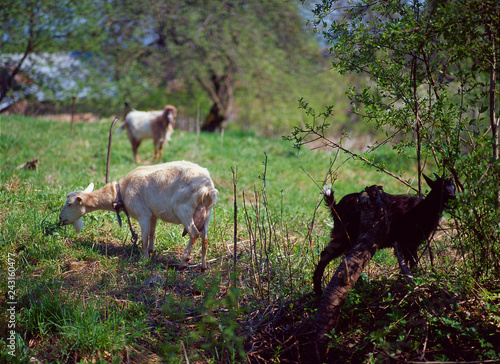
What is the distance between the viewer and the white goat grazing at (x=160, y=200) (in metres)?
5.27

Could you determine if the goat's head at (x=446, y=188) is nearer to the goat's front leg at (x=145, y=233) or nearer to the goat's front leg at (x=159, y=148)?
the goat's front leg at (x=145, y=233)

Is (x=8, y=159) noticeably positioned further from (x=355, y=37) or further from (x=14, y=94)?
(x=14, y=94)

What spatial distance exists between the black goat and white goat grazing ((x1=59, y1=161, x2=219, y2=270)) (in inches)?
62.2

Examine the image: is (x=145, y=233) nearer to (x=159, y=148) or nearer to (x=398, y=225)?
(x=398, y=225)

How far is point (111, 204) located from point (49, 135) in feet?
24.8

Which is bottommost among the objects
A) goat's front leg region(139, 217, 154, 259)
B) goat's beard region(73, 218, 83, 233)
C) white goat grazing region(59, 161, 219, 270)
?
goat's beard region(73, 218, 83, 233)

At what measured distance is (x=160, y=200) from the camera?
5492 mm

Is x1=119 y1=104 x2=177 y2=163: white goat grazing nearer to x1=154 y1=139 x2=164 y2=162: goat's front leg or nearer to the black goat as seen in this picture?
x1=154 y1=139 x2=164 y2=162: goat's front leg

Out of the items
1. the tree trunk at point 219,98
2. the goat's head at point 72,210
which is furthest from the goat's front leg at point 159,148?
the tree trunk at point 219,98

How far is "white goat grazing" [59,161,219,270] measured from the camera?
527 centimetres

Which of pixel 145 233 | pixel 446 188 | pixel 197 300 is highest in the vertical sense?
pixel 446 188

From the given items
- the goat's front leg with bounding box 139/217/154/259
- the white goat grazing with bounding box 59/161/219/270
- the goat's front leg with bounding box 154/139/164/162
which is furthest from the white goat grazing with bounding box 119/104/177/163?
the goat's front leg with bounding box 139/217/154/259

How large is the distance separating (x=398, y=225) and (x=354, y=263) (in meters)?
0.84

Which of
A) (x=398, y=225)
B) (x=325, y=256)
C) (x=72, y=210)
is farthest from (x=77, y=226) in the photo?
(x=398, y=225)
